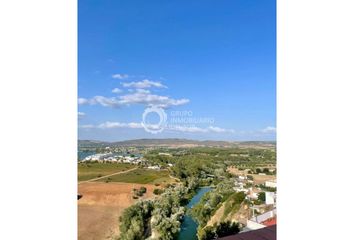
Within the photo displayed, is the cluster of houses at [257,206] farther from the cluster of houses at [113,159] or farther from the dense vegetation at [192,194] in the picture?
the cluster of houses at [113,159]

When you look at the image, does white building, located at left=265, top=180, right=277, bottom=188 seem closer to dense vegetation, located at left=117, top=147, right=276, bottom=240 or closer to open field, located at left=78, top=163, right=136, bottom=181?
dense vegetation, located at left=117, top=147, right=276, bottom=240

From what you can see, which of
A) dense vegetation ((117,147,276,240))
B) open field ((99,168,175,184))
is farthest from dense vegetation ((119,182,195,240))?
open field ((99,168,175,184))

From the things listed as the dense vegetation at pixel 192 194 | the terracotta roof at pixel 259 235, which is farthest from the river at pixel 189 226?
the terracotta roof at pixel 259 235
